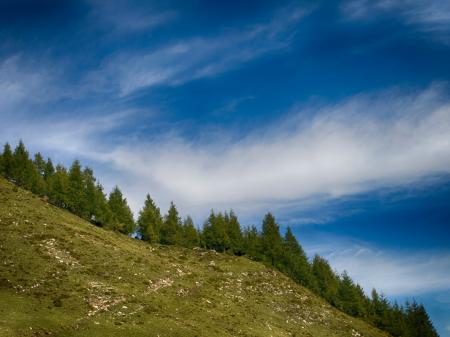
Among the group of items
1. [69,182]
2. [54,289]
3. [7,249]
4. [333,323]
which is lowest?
[333,323]

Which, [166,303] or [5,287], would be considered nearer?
[5,287]

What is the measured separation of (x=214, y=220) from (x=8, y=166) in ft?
226

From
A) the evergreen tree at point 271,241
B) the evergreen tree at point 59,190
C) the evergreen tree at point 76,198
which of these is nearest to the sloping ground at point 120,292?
the evergreen tree at point 59,190

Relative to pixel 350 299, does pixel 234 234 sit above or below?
above

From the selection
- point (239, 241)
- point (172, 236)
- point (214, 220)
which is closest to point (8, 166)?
point (172, 236)

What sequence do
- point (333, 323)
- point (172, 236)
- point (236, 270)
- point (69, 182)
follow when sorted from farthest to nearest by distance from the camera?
point (172, 236)
point (69, 182)
point (236, 270)
point (333, 323)

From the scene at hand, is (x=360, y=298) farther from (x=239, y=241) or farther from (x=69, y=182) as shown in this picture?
(x=69, y=182)

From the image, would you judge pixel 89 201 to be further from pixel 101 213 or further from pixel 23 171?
pixel 23 171

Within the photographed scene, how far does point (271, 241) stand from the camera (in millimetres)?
135625

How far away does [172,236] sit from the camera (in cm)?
13825

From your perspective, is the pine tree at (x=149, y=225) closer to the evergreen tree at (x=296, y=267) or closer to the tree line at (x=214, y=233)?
the tree line at (x=214, y=233)

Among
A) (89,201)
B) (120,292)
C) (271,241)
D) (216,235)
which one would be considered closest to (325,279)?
(271,241)

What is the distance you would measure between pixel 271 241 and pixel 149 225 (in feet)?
132

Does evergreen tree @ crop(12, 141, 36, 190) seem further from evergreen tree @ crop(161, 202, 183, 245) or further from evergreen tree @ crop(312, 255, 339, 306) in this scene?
evergreen tree @ crop(312, 255, 339, 306)
